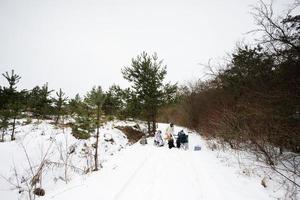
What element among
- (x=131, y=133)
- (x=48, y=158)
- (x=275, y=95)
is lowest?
(x=48, y=158)

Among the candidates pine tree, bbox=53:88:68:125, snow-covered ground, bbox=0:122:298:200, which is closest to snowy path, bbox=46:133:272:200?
snow-covered ground, bbox=0:122:298:200

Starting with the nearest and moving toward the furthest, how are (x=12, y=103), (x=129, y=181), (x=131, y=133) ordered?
(x=129, y=181) < (x=12, y=103) < (x=131, y=133)

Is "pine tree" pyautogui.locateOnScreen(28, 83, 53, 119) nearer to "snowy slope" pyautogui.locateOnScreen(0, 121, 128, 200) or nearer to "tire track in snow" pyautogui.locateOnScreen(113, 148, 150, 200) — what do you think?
"snowy slope" pyautogui.locateOnScreen(0, 121, 128, 200)

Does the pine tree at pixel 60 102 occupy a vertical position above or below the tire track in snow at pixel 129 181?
above

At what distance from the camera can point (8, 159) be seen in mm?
11984

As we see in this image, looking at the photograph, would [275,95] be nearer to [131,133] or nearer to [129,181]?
[129,181]

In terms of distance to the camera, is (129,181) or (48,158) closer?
(129,181)

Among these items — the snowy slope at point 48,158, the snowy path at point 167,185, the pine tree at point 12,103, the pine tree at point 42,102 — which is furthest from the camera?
the pine tree at point 42,102

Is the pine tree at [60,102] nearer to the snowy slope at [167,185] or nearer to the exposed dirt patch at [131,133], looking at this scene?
the exposed dirt patch at [131,133]

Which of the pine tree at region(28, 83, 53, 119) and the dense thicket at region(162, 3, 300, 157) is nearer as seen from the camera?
the dense thicket at region(162, 3, 300, 157)

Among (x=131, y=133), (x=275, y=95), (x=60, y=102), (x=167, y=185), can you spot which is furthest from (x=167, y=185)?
(x=60, y=102)

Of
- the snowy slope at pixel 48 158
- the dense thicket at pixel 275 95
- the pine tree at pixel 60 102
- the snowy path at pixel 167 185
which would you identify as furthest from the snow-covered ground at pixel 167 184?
the pine tree at pixel 60 102

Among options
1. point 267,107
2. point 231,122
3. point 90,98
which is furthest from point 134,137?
point 267,107

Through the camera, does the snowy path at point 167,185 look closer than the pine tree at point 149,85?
Yes
